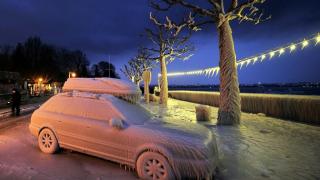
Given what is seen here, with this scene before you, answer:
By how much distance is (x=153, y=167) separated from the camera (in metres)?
5.78

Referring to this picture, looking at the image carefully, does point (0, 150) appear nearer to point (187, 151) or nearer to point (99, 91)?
point (99, 91)

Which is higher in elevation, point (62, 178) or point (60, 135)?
point (60, 135)

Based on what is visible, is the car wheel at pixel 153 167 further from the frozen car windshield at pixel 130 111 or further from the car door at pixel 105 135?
the frozen car windshield at pixel 130 111

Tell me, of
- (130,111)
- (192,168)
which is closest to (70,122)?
(130,111)

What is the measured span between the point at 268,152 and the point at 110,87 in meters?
4.66

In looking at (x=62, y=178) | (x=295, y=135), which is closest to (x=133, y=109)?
(x=62, y=178)

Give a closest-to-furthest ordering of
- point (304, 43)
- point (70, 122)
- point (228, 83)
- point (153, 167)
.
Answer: point (153, 167) → point (70, 122) → point (228, 83) → point (304, 43)

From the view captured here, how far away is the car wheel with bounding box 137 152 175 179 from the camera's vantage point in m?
5.62

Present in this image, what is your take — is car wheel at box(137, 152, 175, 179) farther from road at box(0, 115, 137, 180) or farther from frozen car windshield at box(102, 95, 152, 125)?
frozen car windshield at box(102, 95, 152, 125)

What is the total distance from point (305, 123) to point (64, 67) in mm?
91732

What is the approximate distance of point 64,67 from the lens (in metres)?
97.6

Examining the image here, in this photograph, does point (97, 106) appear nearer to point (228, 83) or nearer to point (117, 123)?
point (117, 123)

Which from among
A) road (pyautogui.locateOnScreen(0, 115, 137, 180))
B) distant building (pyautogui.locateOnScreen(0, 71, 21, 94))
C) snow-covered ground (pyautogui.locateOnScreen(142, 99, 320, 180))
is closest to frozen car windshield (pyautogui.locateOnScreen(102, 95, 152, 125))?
snow-covered ground (pyautogui.locateOnScreen(142, 99, 320, 180))

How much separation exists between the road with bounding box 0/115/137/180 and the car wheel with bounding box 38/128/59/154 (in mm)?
139
